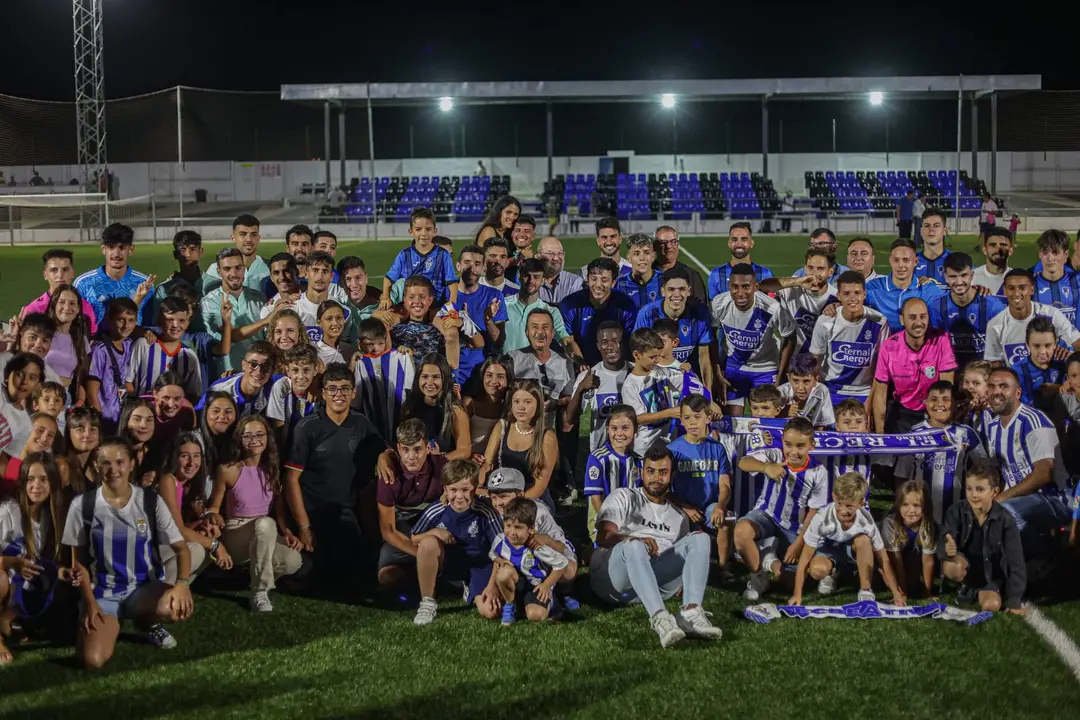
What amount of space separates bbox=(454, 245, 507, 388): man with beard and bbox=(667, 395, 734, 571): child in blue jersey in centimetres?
233

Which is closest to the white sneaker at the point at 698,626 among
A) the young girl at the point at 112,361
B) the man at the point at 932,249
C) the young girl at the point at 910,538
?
the young girl at the point at 910,538

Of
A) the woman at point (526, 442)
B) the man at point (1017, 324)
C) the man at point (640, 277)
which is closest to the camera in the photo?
the woman at point (526, 442)

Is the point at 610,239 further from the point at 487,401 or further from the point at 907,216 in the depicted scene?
the point at 907,216

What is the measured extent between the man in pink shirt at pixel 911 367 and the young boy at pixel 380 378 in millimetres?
3561

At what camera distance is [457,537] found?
7.02 metres

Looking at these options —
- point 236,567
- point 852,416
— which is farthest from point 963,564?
point 236,567

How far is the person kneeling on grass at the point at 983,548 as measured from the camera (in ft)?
21.7

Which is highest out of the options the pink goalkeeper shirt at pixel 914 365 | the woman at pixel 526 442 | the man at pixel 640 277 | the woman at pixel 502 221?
the woman at pixel 502 221

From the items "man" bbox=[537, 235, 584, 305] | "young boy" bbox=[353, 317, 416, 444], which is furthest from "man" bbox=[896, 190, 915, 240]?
"young boy" bbox=[353, 317, 416, 444]

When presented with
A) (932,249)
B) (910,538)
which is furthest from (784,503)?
(932,249)

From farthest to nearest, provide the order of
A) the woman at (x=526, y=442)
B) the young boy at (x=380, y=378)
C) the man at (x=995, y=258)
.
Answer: the man at (x=995, y=258) < the young boy at (x=380, y=378) < the woman at (x=526, y=442)

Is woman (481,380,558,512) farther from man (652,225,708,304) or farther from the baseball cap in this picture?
man (652,225,708,304)

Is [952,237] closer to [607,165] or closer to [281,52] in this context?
[607,165]

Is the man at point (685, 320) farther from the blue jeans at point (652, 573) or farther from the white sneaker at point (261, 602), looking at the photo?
the white sneaker at point (261, 602)
